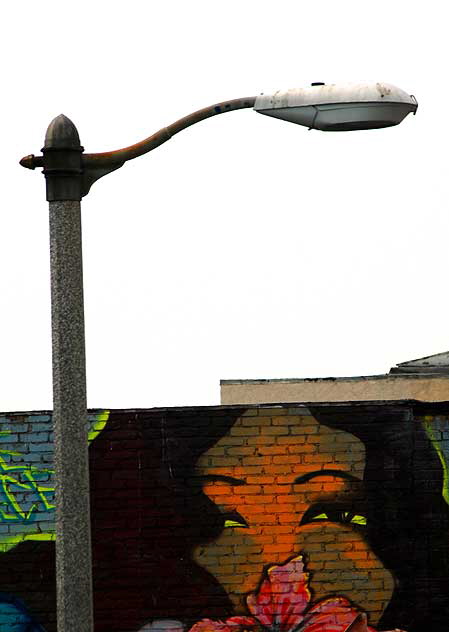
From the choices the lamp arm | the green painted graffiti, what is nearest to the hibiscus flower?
the green painted graffiti

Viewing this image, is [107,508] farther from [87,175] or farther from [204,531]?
[87,175]

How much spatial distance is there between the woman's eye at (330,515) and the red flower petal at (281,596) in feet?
1.37

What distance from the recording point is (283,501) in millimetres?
13445

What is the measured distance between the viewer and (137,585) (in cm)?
1348

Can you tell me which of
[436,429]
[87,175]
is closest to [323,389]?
[436,429]

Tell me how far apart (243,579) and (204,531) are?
2.10ft

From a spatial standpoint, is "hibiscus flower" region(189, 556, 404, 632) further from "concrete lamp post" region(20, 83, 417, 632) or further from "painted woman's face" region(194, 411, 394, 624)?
"concrete lamp post" region(20, 83, 417, 632)

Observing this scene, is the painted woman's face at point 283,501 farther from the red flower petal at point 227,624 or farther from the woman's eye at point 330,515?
the red flower petal at point 227,624

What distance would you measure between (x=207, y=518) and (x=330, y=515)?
4.20ft

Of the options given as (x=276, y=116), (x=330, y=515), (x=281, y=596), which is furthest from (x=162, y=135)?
(x=281, y=596)

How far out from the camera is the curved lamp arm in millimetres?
7629

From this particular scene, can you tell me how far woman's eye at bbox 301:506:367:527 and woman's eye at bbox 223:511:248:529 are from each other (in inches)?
24.3

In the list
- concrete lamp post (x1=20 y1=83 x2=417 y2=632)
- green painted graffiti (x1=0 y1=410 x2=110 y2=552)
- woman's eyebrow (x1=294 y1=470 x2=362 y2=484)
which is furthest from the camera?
woman's eyebrow (x1=294 y1=470 x2=362 y2=484)

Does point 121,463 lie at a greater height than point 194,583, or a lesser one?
greater
